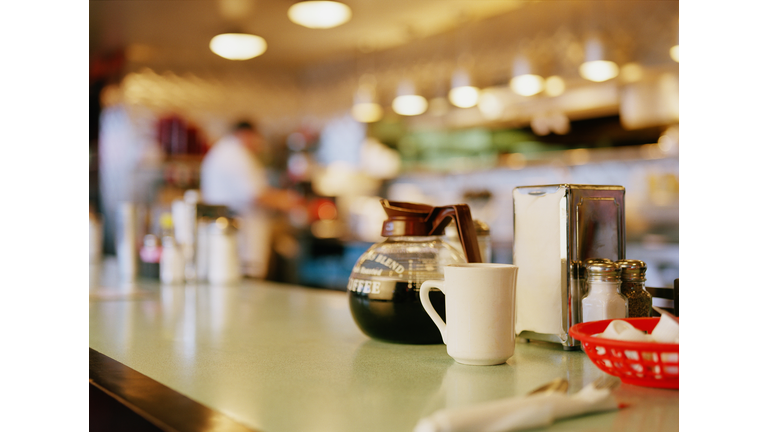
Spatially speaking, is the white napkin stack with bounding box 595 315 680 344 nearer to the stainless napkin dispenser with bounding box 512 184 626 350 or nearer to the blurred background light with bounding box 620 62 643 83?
the stainless napkin dispenser with bounding box 512 184 626 350

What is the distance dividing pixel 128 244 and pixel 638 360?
6.45 feet

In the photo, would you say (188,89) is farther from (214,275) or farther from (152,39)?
(214,275)

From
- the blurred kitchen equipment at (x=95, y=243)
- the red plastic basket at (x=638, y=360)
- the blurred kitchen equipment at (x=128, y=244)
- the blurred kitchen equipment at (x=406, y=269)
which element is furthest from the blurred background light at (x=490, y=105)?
the red plastic basket at (x=638, y=360)

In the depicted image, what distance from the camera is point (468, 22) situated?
208 inches

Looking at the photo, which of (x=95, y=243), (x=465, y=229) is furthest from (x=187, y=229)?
(x=465, y=229)

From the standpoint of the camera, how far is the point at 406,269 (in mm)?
943

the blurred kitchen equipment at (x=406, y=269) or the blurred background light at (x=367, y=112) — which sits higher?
the blurred background light at (x=367, y=112)

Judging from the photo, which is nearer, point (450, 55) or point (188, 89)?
point (450, 55)

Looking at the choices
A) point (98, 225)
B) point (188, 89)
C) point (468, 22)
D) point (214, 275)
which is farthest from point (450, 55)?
point (214, 275)

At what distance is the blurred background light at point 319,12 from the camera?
3.49 metres

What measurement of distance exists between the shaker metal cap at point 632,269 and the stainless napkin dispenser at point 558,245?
55mm

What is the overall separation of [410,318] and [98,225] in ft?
10.1

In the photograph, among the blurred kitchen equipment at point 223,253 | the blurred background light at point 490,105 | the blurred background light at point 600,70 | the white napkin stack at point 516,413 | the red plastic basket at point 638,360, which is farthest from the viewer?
the blurred background light at point 490,105

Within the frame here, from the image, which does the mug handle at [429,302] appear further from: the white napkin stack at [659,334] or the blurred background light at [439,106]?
the blurred background light at [439,106]
